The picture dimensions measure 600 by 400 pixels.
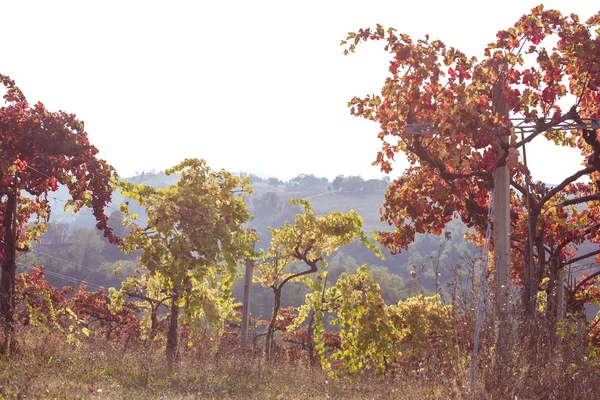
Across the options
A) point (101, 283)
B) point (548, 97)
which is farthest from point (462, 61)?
point (101, 283)

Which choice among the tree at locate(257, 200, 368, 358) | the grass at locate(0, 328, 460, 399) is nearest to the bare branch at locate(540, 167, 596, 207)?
the grass at locate(0, 328, 460, 399)

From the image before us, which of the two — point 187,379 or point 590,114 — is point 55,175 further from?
point 590,114

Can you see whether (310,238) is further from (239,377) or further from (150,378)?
(150,378)

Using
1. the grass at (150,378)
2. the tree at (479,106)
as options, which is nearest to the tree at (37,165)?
the grass at (150,378)

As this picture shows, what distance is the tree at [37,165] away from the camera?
7910mm

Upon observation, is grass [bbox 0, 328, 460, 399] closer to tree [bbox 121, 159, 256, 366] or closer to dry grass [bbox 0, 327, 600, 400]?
dry grass [bbox 0, 327, 600, 400]

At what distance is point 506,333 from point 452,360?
0.61 metres

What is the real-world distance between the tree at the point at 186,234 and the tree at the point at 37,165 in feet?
3.86

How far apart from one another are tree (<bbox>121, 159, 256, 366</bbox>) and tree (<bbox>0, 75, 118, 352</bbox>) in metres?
1.18

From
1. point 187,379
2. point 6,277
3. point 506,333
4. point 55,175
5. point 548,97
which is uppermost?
point 548,97

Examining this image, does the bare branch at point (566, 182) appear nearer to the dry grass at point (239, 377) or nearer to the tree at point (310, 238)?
the dry grass at point (239, 377)

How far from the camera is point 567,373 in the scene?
17.7 ft

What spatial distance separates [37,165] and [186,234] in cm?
250

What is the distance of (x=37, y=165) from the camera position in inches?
328
